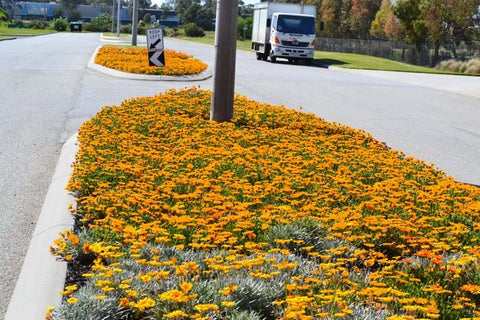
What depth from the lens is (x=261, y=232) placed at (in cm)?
563

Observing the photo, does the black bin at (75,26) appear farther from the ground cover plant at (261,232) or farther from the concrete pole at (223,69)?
Result: the ground cover plant at (261,232)

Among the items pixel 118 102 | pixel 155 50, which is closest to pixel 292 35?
pixel 155 50

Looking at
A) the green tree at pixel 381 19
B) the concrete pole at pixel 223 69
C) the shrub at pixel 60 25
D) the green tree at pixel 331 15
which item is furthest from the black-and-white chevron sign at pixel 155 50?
the shrub at pixel 60 25

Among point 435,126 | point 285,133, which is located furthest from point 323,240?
point 435,126

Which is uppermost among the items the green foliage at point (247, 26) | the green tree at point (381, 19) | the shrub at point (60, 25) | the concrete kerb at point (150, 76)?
the green tree at point (381, 19)

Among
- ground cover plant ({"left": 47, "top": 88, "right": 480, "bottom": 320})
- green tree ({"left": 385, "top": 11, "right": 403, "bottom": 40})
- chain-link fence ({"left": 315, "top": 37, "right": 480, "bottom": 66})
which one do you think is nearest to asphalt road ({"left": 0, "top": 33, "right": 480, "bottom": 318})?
ground cover plant ({"left": 47, "top": 88, "right": 480, "bottom": 320})

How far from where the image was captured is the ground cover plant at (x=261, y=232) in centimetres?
404

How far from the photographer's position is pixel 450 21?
52469mm

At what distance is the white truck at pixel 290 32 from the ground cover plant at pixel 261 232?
92.6 ft

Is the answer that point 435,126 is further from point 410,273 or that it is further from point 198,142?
point 410,273

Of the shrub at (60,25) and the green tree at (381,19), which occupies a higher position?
the green tree at (381,19)

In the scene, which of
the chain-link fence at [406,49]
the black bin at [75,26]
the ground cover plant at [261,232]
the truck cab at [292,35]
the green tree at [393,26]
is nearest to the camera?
the ground cover plant at [261,232]

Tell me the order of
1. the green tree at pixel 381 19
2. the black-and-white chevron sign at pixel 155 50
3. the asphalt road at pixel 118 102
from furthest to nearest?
the green tree at pixel 381 19 → the black-and-white chevron sign at pixel 155 50 → the asphalt road at pixel 118 102

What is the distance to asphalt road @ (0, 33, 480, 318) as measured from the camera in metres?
Answer: 7.66
